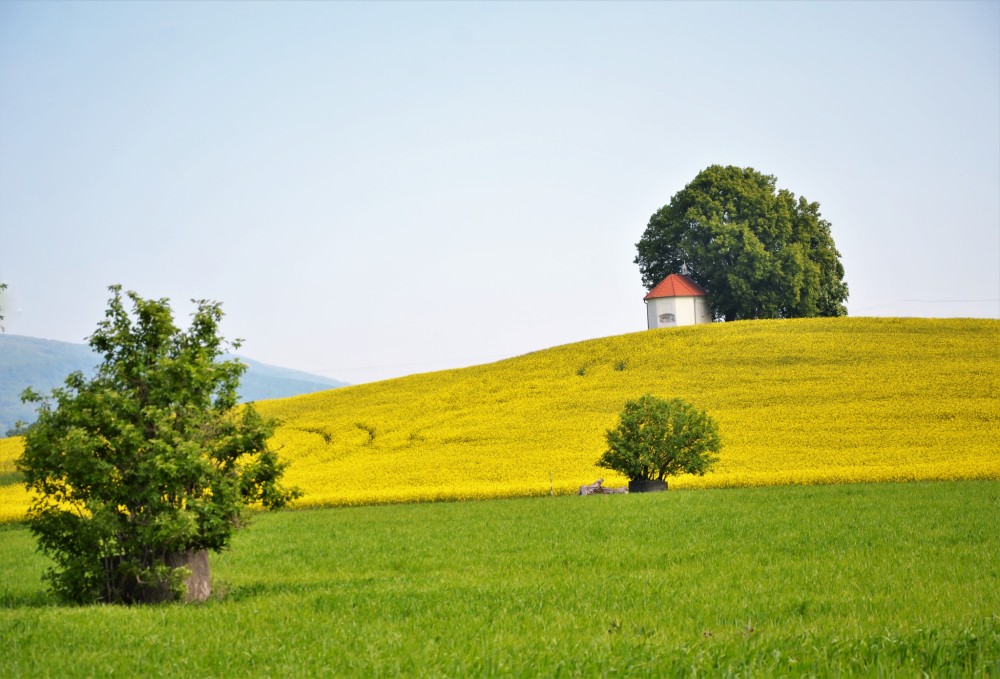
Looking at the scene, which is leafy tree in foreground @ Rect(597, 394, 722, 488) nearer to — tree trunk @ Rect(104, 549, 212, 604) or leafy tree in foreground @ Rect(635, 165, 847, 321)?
tree trunk @ Rect(104, 549, 212, 604)

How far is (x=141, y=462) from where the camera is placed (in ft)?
46.8

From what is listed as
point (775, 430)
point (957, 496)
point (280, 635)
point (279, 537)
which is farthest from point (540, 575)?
point (775, 430)

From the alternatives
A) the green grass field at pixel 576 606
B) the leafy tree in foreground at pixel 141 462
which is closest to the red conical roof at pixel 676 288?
the green grass field at pixel 576 606

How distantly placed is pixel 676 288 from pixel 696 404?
32.9 metres

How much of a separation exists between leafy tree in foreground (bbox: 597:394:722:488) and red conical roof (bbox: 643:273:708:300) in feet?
159

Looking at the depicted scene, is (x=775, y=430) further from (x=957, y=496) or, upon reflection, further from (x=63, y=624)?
(x=63, y=624)

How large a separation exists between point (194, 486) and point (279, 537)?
12.5 meters

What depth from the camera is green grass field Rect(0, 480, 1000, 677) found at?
30.4ft

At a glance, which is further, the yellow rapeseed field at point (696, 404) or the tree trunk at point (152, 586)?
the yellow rapeseed field at point (696, 404)

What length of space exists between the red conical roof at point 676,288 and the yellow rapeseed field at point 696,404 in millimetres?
10401

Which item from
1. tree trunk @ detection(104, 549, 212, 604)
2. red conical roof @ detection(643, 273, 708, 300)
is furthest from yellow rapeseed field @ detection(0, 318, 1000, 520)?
tree trunk @ detection(104, 549, 212, 604)

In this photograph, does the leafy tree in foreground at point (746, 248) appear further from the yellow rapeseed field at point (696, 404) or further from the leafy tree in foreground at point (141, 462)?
the leafy tree in foreground at point (141, 462)

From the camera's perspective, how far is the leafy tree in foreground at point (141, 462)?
1410 centimetres

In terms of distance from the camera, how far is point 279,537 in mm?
26734
